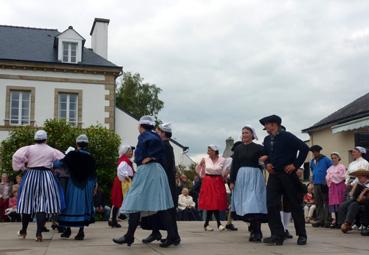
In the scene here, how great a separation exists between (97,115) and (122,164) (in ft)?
59.3

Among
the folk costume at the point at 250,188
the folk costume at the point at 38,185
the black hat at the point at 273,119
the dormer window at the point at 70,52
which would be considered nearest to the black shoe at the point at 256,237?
the folk costume at the point at 250,188

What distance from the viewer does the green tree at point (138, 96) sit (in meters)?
47.4

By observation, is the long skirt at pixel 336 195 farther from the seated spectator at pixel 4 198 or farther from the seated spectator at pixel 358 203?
the seated spectator at pixel 4 198

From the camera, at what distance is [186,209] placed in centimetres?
1662

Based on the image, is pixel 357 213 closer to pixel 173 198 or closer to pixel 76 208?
pixel 173 198

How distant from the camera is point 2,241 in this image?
8555 mm

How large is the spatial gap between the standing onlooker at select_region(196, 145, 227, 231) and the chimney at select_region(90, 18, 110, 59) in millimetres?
21929

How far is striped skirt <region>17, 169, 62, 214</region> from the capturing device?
27.5 ft

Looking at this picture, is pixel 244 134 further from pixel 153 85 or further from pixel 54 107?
pixel 153 85

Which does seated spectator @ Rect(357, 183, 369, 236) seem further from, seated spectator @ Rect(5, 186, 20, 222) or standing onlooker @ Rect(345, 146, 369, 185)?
seated spectator @ Rect(5, 186, 20, 222)

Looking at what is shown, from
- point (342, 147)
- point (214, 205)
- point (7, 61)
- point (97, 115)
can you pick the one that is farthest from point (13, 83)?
point (214, 205)

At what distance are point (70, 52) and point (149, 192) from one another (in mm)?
23356

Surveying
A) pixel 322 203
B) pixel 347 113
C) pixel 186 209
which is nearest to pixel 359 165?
pixel 322 203

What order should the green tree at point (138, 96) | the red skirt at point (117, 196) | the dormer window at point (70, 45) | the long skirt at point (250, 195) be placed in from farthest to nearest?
the green tree at point (138, 96), the dormer window at point (70, 45), the red skirt at point (117, 196), the long skirt at point (250, 195)
